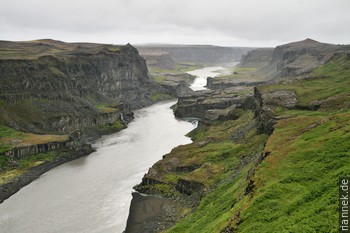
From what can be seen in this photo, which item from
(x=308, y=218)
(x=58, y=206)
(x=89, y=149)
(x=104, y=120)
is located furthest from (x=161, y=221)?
(x=104, y=120)

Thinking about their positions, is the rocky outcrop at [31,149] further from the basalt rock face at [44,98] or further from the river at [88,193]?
the basalt rock face at [44,98]

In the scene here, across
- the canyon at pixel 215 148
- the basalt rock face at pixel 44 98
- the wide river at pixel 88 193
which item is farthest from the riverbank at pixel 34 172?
the basalt rock face at pixel 44 98

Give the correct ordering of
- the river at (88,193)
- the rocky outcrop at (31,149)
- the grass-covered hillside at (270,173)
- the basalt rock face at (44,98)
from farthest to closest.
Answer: the basalt rock face at (44,98)
the rocky outcrop at (31,149)
the river at (88,193)
the grass-covered hillside at (270,173)

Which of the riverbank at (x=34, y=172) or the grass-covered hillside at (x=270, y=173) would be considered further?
the riverbank at (x=34, y=172)

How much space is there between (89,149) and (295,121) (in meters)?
71.8

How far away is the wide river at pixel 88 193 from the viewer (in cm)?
7206

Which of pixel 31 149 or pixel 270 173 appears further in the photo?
pixel 31 149

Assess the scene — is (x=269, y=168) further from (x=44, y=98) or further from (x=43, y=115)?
(x=44, y=98)

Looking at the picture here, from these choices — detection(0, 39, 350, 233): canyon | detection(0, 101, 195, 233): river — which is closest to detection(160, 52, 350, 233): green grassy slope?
detection(0, 39, 350, 233): canyon

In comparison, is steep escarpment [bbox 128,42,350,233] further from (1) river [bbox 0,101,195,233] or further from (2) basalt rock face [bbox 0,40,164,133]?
(2) basalt rock face [bbox 0,40,164,133]

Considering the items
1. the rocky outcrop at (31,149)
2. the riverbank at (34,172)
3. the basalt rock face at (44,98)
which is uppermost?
the basalt rock face at (44,98)

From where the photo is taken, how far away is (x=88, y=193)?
86875mm

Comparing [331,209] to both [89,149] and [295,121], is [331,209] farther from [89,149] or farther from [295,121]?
[89,149]

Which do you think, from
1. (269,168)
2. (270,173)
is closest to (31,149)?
(269,168)
